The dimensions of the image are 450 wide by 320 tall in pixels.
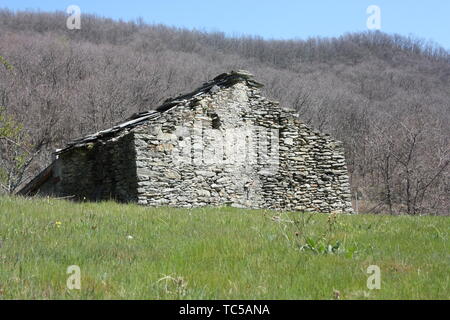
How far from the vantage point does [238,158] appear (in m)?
14.6

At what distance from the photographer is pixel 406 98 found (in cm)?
5341

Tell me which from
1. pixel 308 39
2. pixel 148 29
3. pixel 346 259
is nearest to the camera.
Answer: pixel 346 259

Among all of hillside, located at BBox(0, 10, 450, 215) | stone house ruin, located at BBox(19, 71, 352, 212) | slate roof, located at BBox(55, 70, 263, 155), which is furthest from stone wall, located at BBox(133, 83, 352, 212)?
hillside, located at BBox(0, 10, 450, 215)

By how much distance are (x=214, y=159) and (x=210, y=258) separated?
8.98 metres

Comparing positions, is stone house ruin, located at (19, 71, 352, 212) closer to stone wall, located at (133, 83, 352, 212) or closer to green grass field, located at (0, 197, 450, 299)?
stone wall, located at (133, 83, 352, 212)

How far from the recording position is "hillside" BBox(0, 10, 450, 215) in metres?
25.4

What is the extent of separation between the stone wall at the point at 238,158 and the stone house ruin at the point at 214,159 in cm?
3

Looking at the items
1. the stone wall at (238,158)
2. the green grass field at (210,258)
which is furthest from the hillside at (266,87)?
the green grass field at (210,258)

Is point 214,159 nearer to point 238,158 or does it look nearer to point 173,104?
point 238,158

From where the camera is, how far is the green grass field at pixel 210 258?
13.3 feet

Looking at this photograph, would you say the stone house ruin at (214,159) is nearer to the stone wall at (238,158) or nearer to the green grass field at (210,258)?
the stone wall at (238,158)

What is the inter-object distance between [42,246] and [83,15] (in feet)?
235

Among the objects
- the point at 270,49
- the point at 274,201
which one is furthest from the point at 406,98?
the point at 274,201
